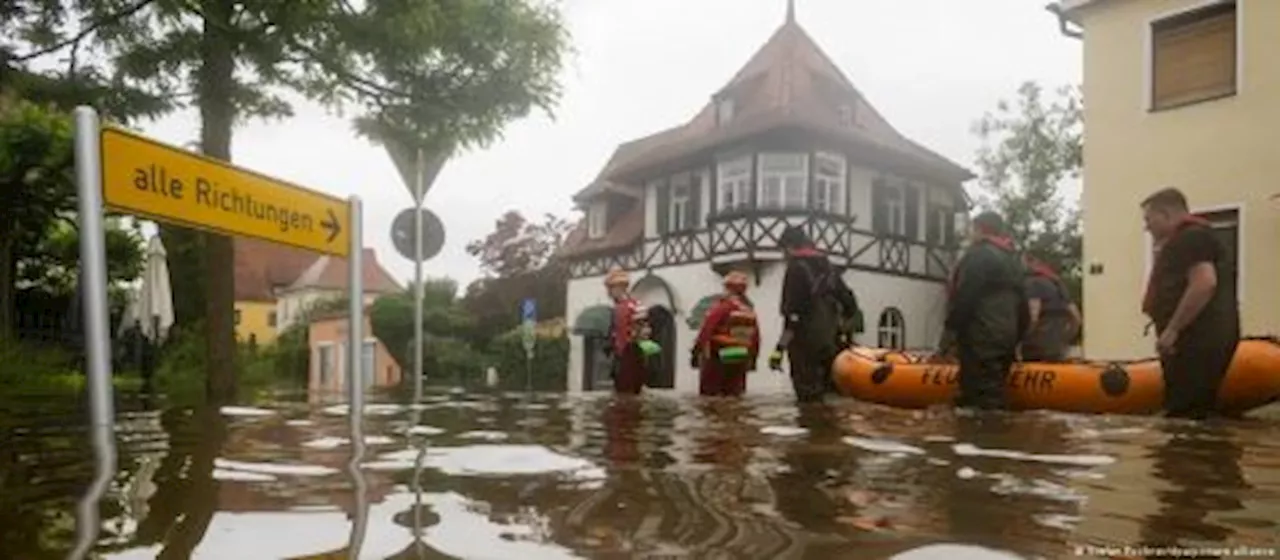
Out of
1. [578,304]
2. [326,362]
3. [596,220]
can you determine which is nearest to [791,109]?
[596,220]

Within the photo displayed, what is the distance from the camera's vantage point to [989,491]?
3.02 meters

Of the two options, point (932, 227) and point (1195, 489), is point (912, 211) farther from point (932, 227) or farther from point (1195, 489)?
point (1195, 489)

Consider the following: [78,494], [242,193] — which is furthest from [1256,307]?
[78,494]

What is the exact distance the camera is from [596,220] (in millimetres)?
31891

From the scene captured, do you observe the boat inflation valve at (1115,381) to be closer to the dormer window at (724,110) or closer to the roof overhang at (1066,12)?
the roof overhang at (1066,12)

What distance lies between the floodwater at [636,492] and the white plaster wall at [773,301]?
1854 centimetres

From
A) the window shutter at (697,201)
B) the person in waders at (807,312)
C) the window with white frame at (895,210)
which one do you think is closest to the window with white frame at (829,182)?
the window with white frame at (895,210)

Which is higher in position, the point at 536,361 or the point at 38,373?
the point at 38,373

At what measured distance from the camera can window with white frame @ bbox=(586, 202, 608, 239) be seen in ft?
103

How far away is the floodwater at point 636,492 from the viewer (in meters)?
2.15

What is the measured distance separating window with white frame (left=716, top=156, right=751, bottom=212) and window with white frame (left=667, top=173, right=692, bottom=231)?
Result: 5.43 feet

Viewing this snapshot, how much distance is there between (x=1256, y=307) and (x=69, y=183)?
43.8ft

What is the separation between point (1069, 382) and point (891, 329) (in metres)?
18.8

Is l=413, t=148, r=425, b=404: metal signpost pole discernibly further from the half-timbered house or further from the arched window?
the arched window
